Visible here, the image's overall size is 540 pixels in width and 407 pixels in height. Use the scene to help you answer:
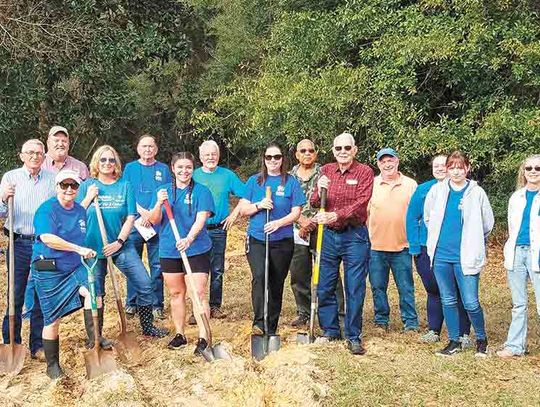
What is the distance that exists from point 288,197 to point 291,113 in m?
6.90

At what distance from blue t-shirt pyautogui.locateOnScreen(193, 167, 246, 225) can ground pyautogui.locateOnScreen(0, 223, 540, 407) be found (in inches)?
55.9

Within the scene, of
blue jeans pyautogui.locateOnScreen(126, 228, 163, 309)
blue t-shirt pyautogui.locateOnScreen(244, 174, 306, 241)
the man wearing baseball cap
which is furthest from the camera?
blue jeans pyautogui.locateOnScreen(126, 228, 163, 309)

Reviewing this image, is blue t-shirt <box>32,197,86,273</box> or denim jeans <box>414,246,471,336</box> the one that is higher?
blue t-shirt <box>32,197,86,273</box>

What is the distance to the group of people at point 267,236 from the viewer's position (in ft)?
19.4

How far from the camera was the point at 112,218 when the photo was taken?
22.1ft

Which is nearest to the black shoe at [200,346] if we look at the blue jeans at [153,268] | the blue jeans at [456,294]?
the blue jeans at [153,268]

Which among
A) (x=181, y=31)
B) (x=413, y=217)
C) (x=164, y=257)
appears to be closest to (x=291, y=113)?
(x=181, y=31)

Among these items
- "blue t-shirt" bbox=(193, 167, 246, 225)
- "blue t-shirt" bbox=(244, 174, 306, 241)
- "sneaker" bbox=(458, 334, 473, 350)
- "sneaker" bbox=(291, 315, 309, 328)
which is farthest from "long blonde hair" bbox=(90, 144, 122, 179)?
"sneaker" bbox=(458, 334, 473, 350)

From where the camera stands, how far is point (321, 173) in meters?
6.59

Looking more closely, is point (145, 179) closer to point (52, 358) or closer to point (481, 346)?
point (52, 358)

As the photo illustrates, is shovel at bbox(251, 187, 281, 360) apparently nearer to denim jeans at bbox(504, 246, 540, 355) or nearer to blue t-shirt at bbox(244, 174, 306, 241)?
blue t-shirt at bbox(244, 174, 306, 241)

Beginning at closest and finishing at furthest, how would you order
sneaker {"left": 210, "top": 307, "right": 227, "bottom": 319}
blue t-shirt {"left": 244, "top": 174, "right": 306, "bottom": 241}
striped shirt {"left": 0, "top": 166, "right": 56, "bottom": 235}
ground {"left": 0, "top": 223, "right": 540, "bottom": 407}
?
ground {"left": 0, "top": 223, "right": 540, "bottom": 407}
striped shirt {"left": 0, "top": 166, "right": 56, "bottom": 235}
blue t-shirt {"left": 244, "top": 174, "right": 306, "bottom": 241}
sneaker {"left": 210, "top": 307, "right": 227, "bottom": 319}

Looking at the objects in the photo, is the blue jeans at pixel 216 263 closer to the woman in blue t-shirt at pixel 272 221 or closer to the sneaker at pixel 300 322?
the sneaker at pixel 300 322

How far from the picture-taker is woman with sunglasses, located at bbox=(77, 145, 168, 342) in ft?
21.7
